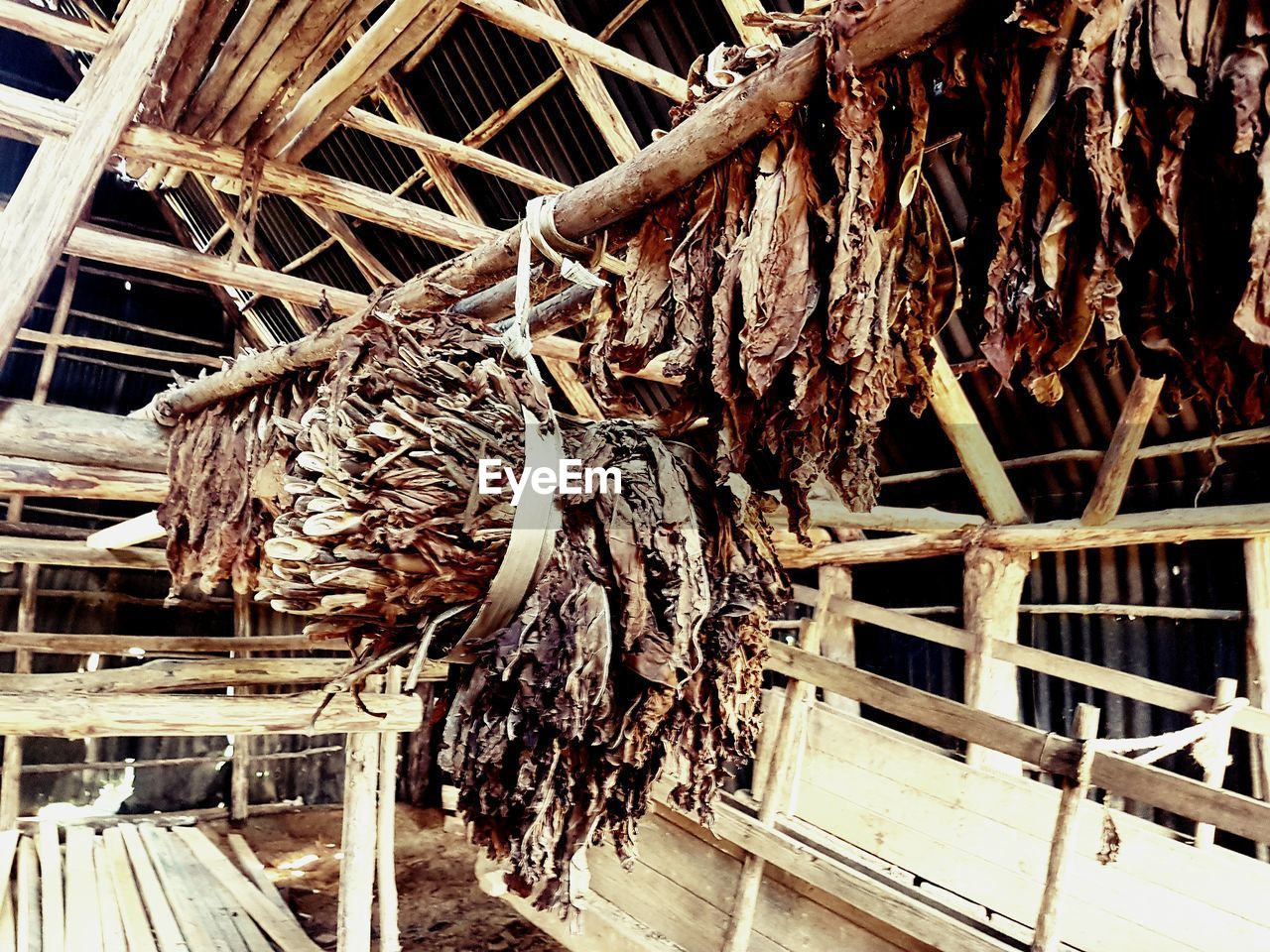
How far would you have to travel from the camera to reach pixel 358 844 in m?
3.31

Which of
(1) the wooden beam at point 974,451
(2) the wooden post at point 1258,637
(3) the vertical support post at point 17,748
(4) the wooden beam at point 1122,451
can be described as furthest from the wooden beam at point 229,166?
(3) the vertical support post at point 17,748

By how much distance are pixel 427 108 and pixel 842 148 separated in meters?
5.41

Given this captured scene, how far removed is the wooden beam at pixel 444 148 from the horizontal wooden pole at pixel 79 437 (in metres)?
2.06

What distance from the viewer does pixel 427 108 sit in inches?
217

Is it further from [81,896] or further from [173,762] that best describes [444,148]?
[173,762]

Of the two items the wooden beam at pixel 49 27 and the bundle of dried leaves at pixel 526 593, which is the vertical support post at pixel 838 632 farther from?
the wooden beam at pixel 49 27

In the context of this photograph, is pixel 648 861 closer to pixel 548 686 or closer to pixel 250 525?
pixel 250 525

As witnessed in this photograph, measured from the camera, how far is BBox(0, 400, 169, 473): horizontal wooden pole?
2975 millimetres

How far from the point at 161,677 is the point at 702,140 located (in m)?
4.07

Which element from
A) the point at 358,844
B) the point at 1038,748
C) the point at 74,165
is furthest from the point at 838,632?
the point at 74,165

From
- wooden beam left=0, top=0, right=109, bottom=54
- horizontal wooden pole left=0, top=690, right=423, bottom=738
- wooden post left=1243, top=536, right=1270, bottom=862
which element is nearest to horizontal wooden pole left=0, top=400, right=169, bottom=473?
horizontal wooden pole left=0, top=690, right=423, bottom=738

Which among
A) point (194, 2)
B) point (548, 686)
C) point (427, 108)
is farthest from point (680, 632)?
point (427, 108)

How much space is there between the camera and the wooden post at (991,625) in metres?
4.64

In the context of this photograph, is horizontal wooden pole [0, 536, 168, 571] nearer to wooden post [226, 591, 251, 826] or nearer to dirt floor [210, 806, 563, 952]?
wooden post [226, 591, 251, 826]
